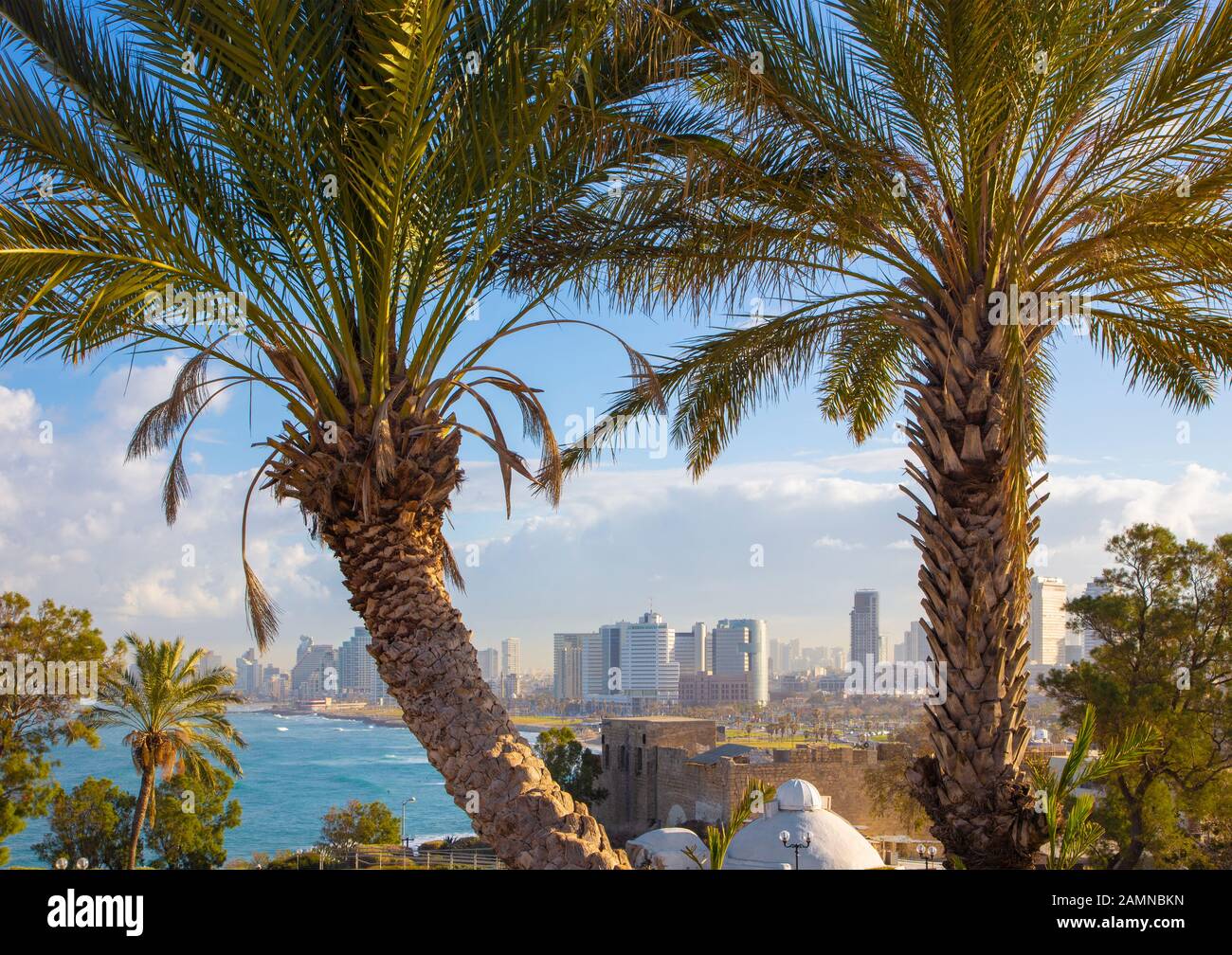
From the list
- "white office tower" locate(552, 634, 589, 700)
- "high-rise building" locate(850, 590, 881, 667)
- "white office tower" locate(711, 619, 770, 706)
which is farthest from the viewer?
"white office tower" locate(711, 619, 770, 706)

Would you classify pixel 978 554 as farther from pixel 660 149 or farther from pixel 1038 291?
pixel 660 149

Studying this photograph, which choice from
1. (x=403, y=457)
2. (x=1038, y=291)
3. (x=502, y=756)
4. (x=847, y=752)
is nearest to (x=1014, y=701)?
(x=1038, y=291)

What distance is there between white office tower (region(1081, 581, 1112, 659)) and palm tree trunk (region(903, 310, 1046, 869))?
1775 centimetres

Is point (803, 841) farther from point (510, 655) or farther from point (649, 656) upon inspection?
point (510, 655)

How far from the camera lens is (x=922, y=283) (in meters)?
6.73

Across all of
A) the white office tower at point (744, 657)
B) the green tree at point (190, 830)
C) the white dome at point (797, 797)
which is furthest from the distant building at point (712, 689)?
the white dome at point (797, 797)

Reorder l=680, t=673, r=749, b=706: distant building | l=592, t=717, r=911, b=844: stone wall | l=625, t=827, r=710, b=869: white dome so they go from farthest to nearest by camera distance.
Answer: l=680, t=673, r=749, b=706: distant building
l=592, t=717, r=911, b=844: stone wall
l=625, t=827, r=710, b=869: white dome

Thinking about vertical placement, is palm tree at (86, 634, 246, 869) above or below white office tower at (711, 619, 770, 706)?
above

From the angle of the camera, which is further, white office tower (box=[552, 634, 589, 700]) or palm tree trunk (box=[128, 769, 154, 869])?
white office tower (box=[552, 634, 589, 700])

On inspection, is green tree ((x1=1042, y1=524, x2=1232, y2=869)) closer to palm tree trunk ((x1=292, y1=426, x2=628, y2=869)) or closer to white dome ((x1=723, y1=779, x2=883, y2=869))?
white dome ((x1=723, y1=779, x2=883, y2=869))

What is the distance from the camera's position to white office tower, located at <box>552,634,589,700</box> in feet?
159

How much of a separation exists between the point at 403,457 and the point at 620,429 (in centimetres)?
288

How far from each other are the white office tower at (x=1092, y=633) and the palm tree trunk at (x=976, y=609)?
58.2 ft

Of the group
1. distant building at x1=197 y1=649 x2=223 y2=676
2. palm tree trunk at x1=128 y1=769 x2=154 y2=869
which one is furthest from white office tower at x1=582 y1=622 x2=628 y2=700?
palm tree trunk at x1=128 y1=769 x2=154 y2=869
